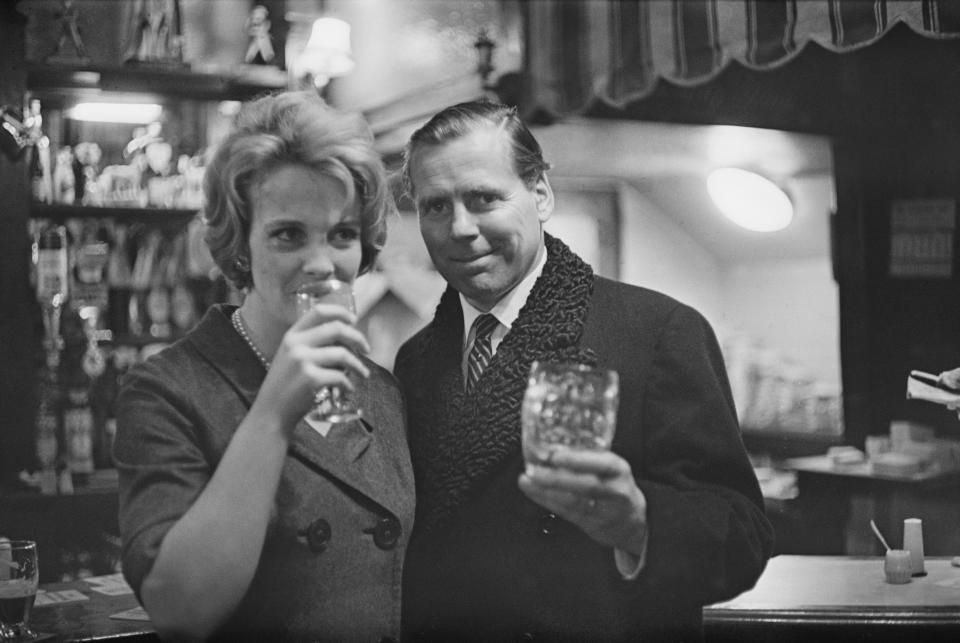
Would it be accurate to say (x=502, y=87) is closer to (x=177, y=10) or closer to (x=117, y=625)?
(x=177, y=10)

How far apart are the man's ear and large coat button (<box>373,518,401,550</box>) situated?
0.57m

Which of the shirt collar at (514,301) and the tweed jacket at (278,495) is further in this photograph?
the shirt collar at (514,301)

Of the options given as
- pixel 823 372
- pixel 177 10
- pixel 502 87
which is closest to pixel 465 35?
pixel 502 87

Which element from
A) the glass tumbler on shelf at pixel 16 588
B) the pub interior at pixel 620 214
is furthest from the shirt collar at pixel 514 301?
the pub interior at pixel 620 214

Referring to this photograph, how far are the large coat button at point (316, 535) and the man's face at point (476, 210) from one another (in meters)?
0.48

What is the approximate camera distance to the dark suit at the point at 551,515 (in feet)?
5.55

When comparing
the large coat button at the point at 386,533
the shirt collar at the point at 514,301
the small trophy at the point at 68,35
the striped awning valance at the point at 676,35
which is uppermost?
the small trophy at the point at 68,35

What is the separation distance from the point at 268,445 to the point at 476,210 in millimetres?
585

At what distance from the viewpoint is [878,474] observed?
3945 millimetres

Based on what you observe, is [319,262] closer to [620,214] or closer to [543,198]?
[543,198]

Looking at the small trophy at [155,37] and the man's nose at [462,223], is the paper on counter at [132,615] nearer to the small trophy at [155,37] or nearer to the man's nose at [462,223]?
the man's nose at [462,223]

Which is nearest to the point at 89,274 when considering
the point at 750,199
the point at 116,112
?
the point at 116,112

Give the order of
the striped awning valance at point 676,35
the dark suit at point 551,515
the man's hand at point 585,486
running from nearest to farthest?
the man's hand at point 585,486 → the dark suit at point 551,515 → the striped awning valance at point 676,35

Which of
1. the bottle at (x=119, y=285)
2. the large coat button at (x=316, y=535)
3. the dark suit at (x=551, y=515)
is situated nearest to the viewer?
the large coat button at (x=316, y=535)
